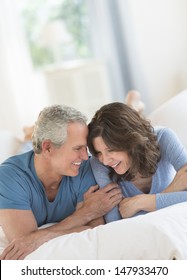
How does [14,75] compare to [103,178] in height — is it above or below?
above

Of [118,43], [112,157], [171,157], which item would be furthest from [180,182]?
[118,43]

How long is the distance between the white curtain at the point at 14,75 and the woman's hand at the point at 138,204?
10.6 ft

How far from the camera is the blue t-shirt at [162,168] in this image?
5.97ft

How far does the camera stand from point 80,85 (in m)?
4.82

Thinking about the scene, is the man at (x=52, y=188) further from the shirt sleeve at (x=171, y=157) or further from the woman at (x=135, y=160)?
the shirt sleeve at (x=171, y=157)

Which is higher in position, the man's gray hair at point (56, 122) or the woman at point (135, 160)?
the man's gray hair at point (56, 122)

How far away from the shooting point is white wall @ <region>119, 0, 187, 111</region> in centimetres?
477

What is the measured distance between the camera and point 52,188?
74.9 inches

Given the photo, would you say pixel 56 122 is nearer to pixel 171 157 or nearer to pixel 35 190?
pixel 35 190

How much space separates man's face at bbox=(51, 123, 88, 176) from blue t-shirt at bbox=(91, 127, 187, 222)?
122 millimetres

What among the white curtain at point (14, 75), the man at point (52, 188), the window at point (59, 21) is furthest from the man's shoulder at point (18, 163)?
the window at point (59, 21)

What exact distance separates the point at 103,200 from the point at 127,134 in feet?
0.93
